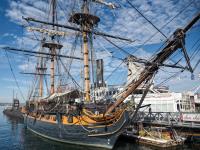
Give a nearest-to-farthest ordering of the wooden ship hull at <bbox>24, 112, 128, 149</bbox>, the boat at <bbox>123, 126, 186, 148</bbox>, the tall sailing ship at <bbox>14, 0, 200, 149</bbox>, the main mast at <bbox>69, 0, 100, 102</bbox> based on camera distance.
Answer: the tall sailing ship at <bbox>14, 0, 200, 149</bbox>
the wooden ship hull at <bbox>24, 112, 128, 149</bbox>
the boat at <bbox>123, 126, 186, 148</bbox>
the main mast at <bbox>69, 0, 100, 102</bbox>

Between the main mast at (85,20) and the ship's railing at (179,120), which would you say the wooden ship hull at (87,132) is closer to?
the ship's railing at (179,120)

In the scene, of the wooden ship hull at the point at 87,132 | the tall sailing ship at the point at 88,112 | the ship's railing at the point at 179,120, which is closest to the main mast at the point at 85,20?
the tall sailing ship at the point at 88,112

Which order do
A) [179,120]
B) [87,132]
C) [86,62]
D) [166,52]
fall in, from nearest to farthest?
1. [166,52]
2. [87,132]
3. [179,120]
4. [86,62]

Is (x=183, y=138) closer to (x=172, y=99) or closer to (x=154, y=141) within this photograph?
(x=154, y=141)

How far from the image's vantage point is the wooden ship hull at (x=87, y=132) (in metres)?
21.4

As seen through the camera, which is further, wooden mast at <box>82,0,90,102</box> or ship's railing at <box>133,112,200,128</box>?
wooden mast at <box>82,0,90,102</box>

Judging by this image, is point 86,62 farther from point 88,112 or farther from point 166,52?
point 166,52

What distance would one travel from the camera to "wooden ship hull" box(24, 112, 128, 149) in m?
21.4

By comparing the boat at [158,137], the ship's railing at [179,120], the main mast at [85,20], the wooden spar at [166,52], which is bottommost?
the boat at [158,137]

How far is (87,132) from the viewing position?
2294cm

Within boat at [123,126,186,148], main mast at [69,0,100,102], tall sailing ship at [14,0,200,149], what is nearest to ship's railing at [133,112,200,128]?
boat at [123,126,186,148]

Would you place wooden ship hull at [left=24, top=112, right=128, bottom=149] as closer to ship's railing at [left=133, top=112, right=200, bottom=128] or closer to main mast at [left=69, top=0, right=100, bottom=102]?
ship's railing at [left=133, top=112, right=200, bottom=128]

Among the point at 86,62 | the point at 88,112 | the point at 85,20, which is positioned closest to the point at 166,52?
the point at 88,112

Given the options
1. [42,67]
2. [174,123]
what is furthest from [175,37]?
[42,67]
